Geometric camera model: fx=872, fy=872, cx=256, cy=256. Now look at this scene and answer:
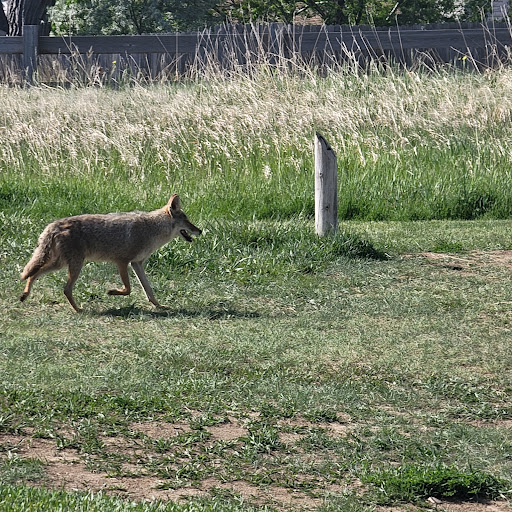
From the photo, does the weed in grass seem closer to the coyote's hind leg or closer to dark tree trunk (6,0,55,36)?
the coyote's hind leg

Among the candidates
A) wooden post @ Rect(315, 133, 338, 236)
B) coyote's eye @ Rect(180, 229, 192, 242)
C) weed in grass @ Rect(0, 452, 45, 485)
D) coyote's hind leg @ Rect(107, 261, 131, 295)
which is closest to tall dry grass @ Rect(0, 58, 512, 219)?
wooden post @ Rect(315, 133, 338, 236)

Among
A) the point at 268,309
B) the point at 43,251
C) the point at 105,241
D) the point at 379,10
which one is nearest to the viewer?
the point at 43,251

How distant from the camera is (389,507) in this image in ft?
13.3

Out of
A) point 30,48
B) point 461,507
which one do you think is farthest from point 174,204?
point 30,48

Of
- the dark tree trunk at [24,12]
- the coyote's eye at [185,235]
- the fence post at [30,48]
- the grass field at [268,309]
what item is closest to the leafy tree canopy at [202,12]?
the dark tree trunk at [24,12]

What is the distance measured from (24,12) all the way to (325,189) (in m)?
16.3

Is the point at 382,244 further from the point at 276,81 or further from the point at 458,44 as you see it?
the point at 458,44

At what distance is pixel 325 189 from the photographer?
931 centimetres

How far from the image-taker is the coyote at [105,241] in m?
6.87

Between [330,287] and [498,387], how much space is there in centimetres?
261

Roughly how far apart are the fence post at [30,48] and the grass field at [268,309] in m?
A: 3.47

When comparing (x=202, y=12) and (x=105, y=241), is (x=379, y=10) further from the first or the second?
(x=105, y=241)

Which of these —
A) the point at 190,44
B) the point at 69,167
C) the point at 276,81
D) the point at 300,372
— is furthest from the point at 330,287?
the point at 190,44

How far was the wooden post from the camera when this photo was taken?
9.27 m
